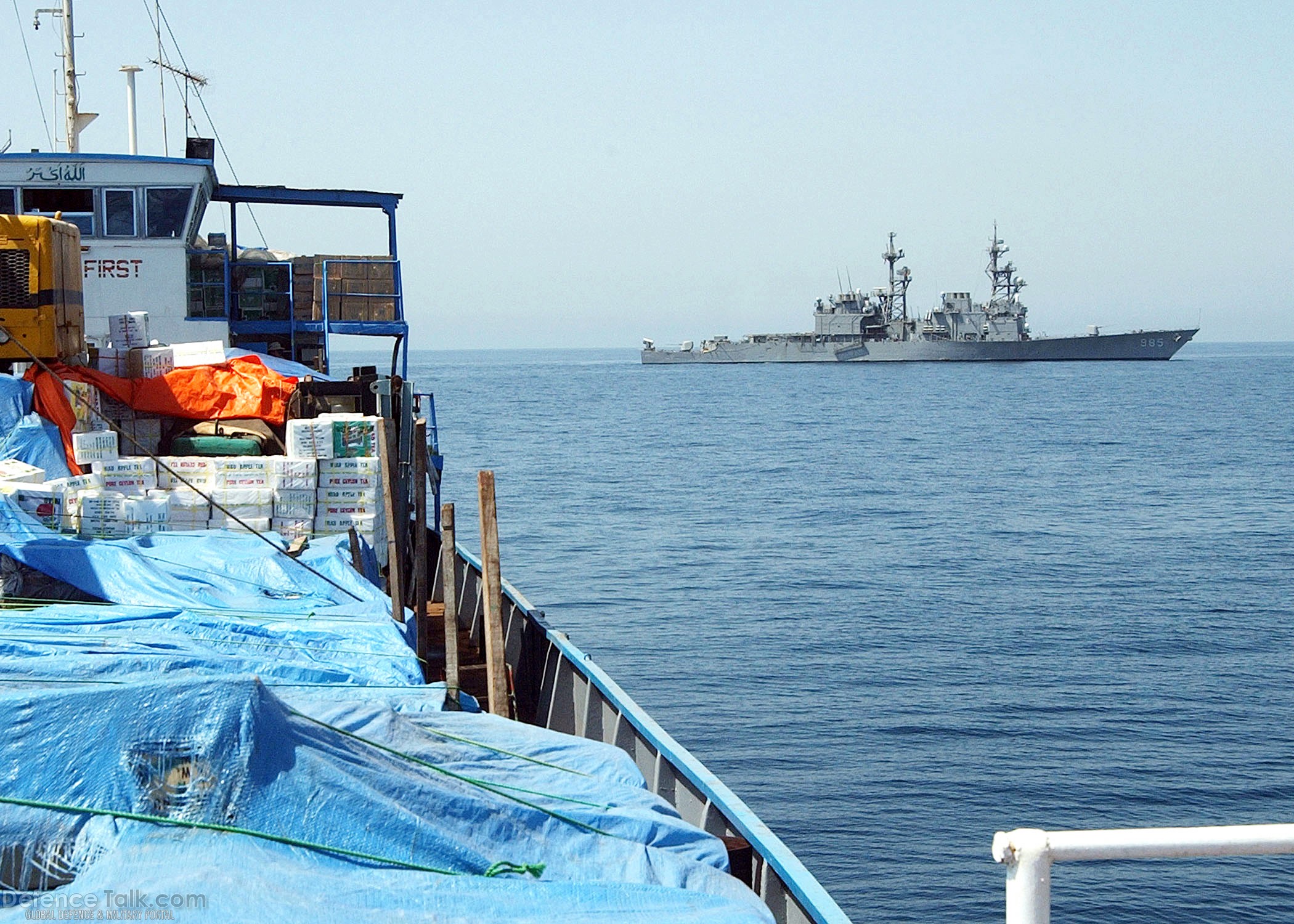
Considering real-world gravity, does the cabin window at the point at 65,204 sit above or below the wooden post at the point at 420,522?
above

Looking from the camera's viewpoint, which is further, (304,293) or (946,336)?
(946,336)

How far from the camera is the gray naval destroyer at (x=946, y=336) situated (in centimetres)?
12756

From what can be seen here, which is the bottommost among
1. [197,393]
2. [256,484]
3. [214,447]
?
[256,484]

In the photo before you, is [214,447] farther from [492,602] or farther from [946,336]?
[946,336]

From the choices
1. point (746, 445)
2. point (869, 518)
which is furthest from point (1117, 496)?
point (746, 445)

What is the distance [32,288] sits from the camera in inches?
620

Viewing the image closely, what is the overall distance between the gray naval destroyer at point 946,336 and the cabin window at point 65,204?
11361 centimetres

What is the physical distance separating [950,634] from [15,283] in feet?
55.1

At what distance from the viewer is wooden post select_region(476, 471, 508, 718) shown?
1002 centimetres

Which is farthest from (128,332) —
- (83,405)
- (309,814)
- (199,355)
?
(309,814)

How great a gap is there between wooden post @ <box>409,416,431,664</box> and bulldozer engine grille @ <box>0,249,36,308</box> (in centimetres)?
507

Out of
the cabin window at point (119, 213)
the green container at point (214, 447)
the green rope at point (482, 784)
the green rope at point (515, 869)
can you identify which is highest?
the cabin window at point (119, 213)

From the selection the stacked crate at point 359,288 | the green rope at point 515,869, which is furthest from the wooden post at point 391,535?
the stacked crate at point 359,288

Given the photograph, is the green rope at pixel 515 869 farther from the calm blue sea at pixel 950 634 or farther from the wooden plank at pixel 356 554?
the calm blue sea at pixel 950 634
